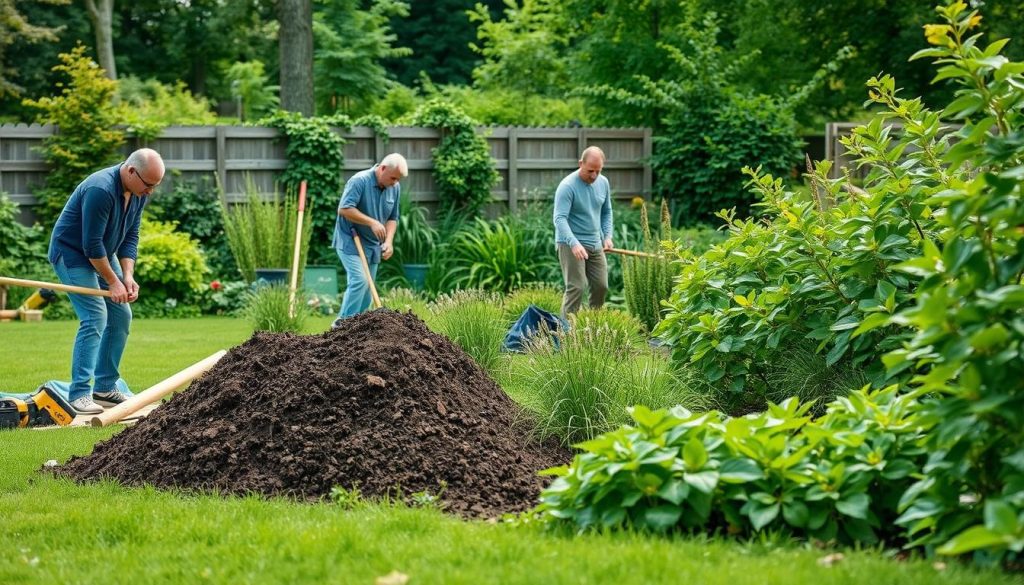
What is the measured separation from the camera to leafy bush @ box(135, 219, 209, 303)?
14.6 meters

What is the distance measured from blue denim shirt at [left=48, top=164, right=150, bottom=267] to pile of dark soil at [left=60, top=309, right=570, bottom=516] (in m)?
1.87

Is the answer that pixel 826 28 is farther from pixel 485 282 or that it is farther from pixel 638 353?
pixel 638 353

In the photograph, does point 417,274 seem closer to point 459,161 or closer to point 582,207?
point 459,161

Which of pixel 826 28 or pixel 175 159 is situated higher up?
pixel 826 28

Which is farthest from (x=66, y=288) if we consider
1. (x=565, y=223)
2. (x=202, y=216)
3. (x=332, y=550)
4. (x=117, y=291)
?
(x=202, y=216)

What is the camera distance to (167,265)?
48.8 ft

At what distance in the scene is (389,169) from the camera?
1059cm

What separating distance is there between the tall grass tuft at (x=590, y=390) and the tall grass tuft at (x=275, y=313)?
14.7 feet

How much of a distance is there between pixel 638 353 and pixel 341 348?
2527mm

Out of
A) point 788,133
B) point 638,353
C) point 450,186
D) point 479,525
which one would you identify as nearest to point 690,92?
point 788,133

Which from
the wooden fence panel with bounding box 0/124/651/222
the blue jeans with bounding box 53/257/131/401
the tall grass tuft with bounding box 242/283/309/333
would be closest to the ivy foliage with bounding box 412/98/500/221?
the wooden fence panel with bounding box 0/124/651/222

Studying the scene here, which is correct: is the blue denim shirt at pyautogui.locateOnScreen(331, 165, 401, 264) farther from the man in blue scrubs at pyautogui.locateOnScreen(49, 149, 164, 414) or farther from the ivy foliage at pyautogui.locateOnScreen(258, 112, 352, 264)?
the ivy foliage at pyautogui.locateOnScreen(258, 112, 352, 264)

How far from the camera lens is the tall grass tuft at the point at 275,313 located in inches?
409

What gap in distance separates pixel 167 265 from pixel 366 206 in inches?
203
